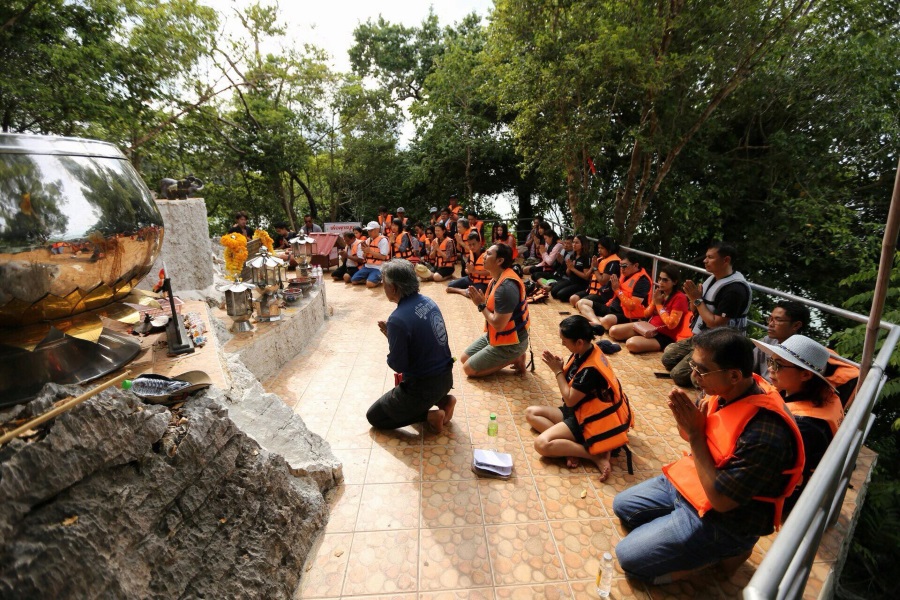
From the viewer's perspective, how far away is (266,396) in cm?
346

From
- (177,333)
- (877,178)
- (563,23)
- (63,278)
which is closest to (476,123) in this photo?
(563,23)

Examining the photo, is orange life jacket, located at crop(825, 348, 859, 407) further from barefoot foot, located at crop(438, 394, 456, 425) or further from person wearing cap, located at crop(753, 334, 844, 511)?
barefoot foot, located at crop(438, 394, 456, 425)

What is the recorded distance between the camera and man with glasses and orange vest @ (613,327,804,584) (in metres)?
2.10

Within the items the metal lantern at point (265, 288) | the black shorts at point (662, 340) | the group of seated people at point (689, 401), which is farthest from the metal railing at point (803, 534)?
the metal lantern at point (265, 288)

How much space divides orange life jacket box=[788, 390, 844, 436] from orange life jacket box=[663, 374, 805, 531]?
1.63ft

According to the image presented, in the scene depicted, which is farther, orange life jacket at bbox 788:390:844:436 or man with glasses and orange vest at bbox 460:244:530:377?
man with glasses and orange vest at bbox 460:244:530:377

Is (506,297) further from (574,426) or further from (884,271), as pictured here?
(884,271)

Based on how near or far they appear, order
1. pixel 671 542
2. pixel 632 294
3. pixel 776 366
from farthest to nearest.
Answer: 1. pixel 632 294
2. pixel 776 366
3. pixel 671 542

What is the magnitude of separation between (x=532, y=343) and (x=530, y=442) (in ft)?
8.41

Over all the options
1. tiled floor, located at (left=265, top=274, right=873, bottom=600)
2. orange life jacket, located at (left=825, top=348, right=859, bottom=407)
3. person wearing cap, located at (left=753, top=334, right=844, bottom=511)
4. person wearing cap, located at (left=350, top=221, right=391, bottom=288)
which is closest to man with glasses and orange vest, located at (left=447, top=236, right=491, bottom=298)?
person wearing cap, located at (left=350, top=221, right=391, bottom=288)

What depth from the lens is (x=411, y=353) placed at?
3.74m

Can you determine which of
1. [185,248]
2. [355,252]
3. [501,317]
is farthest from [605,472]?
[355,252]

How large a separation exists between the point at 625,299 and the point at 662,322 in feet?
2.37

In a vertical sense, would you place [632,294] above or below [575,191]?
below
